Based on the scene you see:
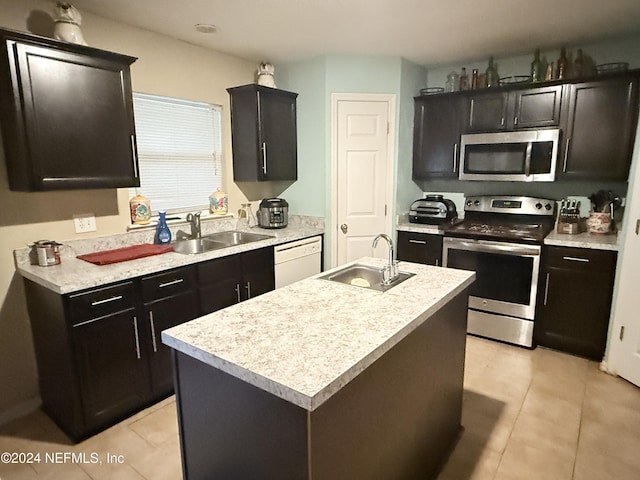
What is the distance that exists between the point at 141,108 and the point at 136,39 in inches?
18.1

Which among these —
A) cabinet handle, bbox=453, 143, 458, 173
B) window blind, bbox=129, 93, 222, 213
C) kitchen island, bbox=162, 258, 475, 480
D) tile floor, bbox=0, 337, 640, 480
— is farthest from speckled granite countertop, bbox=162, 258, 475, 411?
cabinet handle, bbox=453, 143, 458, 173

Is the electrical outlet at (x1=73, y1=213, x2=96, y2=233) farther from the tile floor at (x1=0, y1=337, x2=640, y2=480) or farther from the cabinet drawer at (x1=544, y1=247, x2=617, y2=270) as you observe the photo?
the cabinet drawer at (x1=544, y1=247, x2=617, y2=270)

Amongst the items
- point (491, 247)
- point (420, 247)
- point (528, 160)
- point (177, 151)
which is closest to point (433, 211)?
point (420, 247)

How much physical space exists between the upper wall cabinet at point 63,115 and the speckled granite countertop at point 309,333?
1.41m

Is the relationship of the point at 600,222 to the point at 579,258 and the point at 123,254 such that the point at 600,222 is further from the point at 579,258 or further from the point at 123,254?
the point at 123,254

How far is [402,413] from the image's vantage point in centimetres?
146

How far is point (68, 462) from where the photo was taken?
76.5 inches

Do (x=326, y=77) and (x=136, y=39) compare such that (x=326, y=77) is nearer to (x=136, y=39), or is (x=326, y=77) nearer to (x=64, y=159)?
(x=136, y=39)

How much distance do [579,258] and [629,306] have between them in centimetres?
43

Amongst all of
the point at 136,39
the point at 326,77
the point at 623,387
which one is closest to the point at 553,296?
the point at 623,387

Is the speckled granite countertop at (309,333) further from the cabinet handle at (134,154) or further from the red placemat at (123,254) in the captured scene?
the cabinet handle at (134,154)

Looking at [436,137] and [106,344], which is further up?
[436,137]

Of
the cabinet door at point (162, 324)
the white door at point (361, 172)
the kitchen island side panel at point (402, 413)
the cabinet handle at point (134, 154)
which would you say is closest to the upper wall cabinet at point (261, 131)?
the white door at point (361, 172)

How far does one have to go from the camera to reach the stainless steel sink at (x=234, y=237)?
324cm
